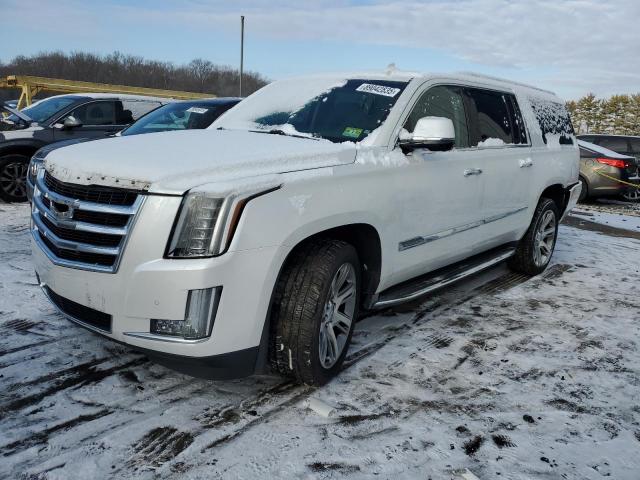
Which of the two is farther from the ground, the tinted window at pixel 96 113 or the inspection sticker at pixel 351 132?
the inspection sticker at pixel 351 132

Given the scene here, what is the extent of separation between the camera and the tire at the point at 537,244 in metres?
5.61

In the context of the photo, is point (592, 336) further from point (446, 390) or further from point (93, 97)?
point (93, 97)

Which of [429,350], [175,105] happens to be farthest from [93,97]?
[429,350]

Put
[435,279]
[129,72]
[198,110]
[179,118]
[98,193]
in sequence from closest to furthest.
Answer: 1. [98,193]
2. [435,279]
3. [179,118]
4. [198,110]
5. [129,72]

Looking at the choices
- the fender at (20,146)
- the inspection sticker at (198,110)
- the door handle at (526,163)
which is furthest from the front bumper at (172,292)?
the fender at (20,146)

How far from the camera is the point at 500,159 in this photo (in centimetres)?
459

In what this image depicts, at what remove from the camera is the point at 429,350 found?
3.79 metres

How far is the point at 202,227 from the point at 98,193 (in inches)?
21.8

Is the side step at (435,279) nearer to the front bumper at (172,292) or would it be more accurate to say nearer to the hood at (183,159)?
the hood at (183,159)

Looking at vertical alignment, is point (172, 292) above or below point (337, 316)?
above

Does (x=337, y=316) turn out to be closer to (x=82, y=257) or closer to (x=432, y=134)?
(x=432, y=134)

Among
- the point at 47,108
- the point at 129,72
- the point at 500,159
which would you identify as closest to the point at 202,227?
the point at 500,159

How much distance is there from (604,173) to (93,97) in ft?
33.6

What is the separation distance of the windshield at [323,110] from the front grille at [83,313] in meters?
1.72
